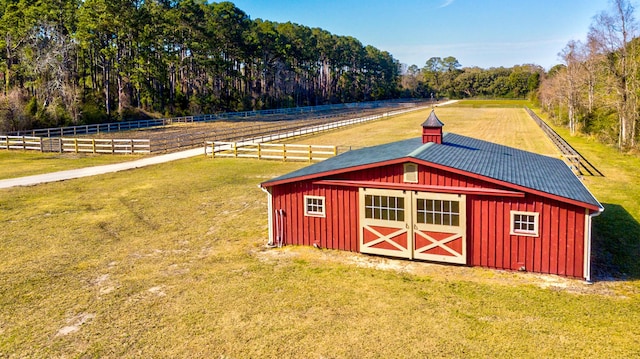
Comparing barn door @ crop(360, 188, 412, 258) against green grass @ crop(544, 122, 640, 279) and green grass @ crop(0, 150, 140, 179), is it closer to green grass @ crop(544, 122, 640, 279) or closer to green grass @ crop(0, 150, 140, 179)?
green grass @ crop(544, 122, 640, 279)

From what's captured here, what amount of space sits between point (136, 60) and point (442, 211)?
6140 cm

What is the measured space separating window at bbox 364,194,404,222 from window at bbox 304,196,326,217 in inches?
50.9

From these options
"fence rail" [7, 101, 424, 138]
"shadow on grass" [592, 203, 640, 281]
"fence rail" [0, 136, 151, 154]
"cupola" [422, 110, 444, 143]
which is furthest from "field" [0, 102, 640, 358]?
"fence rail" [7, 101, 424, 138]

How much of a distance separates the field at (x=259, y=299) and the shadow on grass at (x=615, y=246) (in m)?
0.09

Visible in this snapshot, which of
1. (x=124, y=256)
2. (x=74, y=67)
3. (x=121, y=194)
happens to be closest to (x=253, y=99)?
(x=74, y=67)

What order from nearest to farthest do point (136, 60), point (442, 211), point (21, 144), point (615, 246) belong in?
point (442, 211)
point (615, 246)
point (21, 144)
point (136, 60)

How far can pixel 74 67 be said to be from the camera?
63.9 m

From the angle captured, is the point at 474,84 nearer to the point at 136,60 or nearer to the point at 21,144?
the point at 136,60

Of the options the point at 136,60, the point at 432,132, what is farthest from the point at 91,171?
the point at 136,60

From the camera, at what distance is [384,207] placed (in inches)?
477

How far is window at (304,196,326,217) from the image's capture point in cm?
1293

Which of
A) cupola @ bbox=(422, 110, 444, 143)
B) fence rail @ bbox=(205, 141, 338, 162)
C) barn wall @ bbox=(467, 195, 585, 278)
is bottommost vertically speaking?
barn wall @ bbox=(467, 195, 585, 278)

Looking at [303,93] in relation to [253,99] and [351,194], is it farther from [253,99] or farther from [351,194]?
[351,194]

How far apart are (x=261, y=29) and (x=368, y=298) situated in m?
87.7
